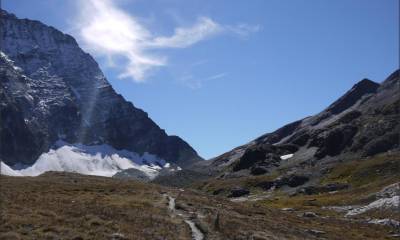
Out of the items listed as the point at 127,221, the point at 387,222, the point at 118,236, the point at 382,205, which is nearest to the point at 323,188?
the point at 382,205

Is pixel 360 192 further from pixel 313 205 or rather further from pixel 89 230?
pixel 89 230

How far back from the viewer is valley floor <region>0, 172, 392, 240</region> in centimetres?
4244

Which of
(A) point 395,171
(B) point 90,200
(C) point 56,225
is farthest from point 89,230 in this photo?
(A) point 395,171

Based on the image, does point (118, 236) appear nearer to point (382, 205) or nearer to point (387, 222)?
point (387, 222)

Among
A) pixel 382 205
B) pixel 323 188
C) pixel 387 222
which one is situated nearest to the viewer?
pixel 387 222

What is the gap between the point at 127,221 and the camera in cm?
4900

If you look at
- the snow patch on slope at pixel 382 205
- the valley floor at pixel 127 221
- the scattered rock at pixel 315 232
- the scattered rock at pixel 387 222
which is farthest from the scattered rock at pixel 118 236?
the snow patch on slope at pixel 382 205

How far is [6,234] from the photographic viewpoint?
38.8 m

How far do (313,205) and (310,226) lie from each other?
63.5 meters

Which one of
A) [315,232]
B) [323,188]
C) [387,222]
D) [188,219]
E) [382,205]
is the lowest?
[387,222]

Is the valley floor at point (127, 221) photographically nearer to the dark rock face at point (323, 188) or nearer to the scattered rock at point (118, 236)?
the scattered rock at point (118, 236)

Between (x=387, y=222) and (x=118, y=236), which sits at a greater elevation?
(x=118, y=236)

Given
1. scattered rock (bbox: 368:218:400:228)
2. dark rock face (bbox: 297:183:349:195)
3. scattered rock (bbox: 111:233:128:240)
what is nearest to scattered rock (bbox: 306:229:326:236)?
scattered rock (bbox: 368:218:400:228)

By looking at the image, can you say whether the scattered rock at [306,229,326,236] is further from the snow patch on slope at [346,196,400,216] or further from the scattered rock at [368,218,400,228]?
the snow patch on slope at [346,196,400,216]
